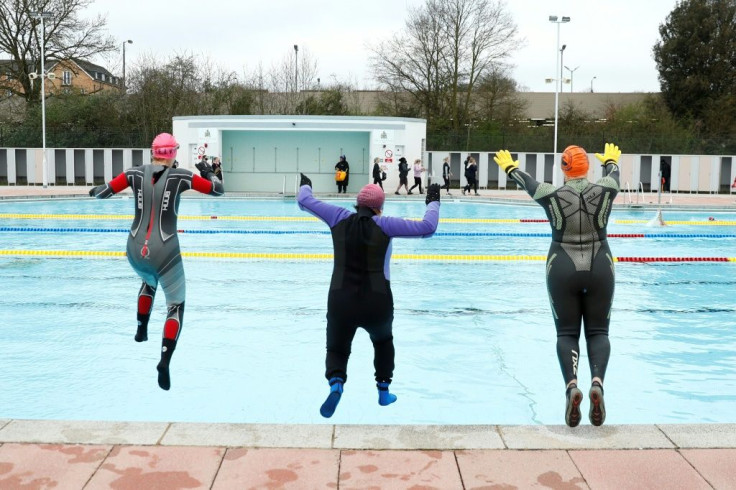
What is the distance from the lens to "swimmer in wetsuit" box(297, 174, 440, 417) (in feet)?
15.2

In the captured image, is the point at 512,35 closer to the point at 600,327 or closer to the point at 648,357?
the point at 648,357

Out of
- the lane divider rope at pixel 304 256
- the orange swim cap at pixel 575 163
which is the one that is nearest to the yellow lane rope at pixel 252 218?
the lane divider rope at pixel 304 256

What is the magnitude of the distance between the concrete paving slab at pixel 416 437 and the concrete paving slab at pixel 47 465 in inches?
49.5

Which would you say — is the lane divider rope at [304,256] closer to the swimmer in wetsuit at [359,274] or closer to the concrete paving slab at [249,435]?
the swimmer in wetsuit at [359,274]

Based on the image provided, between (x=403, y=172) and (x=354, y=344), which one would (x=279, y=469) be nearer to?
(x=354, y=344)

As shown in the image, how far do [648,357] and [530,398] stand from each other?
179cm

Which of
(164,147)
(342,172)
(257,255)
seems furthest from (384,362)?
(342,172)

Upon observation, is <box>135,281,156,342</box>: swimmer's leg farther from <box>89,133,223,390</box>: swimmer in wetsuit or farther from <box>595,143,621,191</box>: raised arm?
<box>595,143,621,191</box>: raised arm

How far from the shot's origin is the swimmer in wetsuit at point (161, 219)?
552cm

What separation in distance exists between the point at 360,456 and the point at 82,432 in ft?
5.10

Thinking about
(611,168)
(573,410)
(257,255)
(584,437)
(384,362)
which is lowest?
(257,255)

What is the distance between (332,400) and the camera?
4.59 metres

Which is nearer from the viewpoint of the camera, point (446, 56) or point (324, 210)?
point (324, 210)

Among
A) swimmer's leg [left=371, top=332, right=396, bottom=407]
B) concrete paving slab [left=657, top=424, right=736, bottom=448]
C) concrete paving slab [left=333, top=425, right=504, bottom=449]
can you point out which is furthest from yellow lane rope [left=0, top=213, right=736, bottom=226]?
concrete paving slab [left=333, top=425, right=504, bottom=449]
